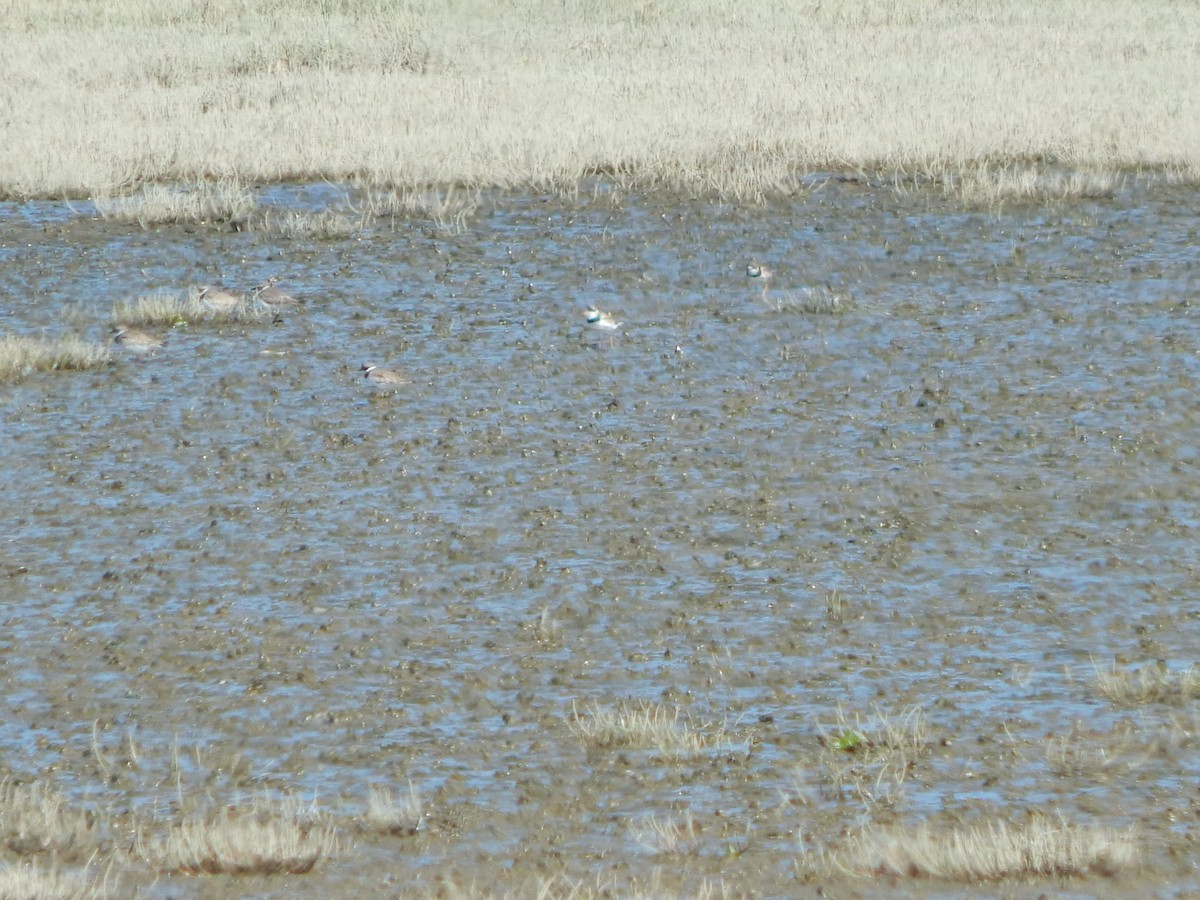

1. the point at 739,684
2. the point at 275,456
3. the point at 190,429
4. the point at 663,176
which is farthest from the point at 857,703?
the point at 663,176

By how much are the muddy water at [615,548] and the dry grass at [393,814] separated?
0.25ft

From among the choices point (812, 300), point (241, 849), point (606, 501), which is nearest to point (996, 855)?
point (241, 849)

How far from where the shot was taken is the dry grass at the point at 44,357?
12.3 meters

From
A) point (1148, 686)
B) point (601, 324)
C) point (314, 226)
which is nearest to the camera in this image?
point (1148, 686)

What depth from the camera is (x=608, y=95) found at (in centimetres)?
2238

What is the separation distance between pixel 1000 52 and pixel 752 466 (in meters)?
17.5

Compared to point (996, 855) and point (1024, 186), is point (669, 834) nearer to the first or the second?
point (996, 855)

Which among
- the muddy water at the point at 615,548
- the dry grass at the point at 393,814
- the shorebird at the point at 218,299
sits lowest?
the shorebird at the point at 218,299

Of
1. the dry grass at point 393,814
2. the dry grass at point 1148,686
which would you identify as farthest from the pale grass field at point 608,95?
the dry grass at point 393,814

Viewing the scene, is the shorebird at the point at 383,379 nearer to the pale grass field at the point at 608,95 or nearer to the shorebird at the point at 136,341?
the shorebird at the point at 136,341

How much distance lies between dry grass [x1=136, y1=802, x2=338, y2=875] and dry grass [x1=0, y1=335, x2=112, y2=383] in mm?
7115

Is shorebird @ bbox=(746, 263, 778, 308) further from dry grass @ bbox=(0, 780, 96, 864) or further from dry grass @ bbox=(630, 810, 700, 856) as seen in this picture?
dry grass @ bbox=(0, 780, 96, 864)

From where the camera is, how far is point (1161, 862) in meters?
5.61

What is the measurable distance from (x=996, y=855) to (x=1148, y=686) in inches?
67.3
